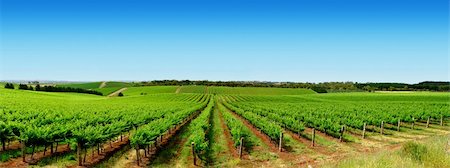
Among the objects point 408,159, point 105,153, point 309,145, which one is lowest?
point 105,153

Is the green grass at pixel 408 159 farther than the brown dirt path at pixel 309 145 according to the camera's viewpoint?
No

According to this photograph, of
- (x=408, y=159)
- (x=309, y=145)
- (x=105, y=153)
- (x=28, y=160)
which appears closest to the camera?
(x=408, y=159)

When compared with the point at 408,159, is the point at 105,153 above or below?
below

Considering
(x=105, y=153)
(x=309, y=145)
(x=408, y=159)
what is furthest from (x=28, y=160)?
(x=408, y=159)

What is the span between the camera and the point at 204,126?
88.3 feet

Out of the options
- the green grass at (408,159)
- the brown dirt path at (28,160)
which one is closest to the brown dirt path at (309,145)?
the green grass at (408,159)

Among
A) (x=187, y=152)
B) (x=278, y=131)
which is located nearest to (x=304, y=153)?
(x=278, y=131)

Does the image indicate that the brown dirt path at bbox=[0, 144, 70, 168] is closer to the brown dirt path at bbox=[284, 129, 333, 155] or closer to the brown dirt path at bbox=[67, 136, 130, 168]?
the brown dirt path at bbox=[67, 136, 130, 168]

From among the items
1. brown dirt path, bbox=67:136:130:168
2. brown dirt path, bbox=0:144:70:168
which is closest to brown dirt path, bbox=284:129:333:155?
brown dirt path, bbox=67:136:130:168

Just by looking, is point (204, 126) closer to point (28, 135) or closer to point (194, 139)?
point (194, 139)

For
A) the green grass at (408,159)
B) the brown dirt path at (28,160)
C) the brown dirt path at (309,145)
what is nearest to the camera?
the green grass at (408,159)

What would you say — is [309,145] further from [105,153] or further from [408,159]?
[105,153]

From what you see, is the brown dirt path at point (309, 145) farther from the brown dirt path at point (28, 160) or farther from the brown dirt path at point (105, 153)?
the brown dirt path at point (28, 160)

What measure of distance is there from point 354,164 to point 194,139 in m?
8.93
